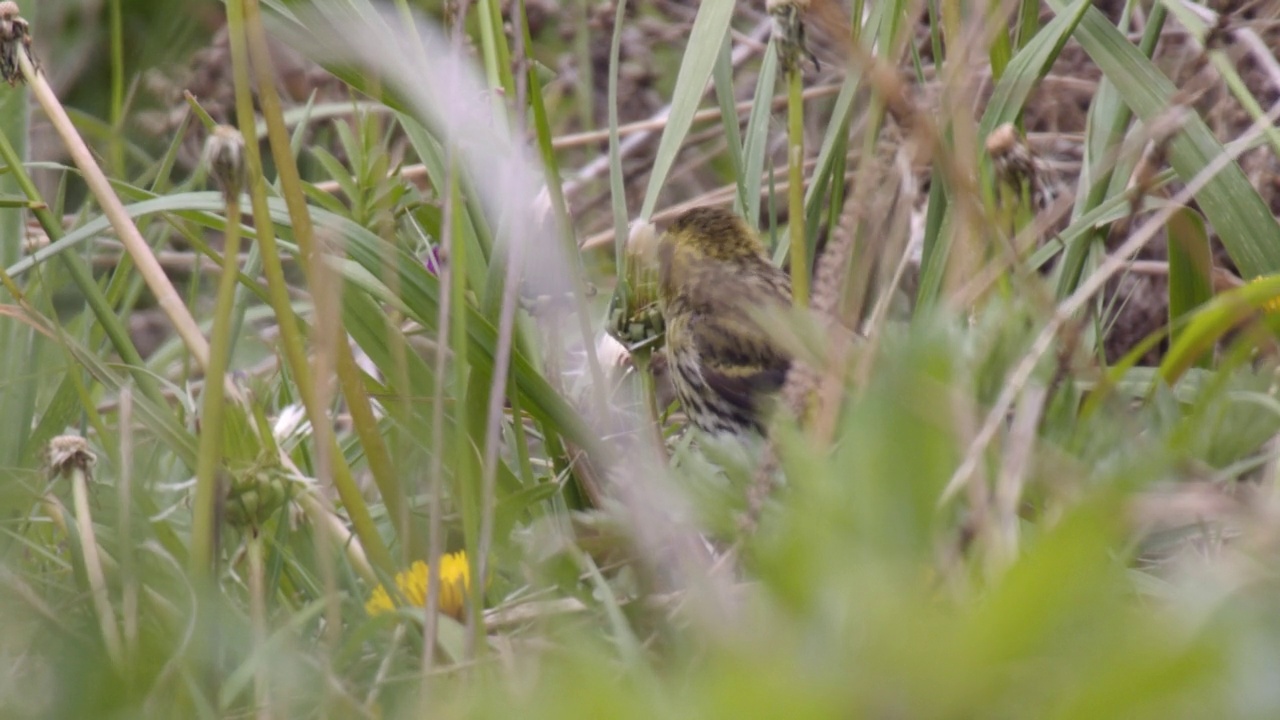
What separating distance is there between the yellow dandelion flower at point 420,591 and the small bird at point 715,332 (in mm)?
1217

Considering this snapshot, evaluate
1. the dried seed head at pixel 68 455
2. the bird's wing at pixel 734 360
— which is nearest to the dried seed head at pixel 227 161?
the dried seed head at pixel 68 455

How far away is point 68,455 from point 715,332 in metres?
1.78

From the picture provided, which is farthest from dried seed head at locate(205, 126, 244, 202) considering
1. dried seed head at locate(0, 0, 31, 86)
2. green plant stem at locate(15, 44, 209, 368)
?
dried seed head at locate(0, 0, 31, 86)

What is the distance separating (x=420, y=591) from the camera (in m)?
1.24

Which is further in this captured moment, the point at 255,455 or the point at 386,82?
the point at 386,82

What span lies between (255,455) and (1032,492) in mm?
682

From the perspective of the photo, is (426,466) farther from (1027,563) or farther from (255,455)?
(1027,563)

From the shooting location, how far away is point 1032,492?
1.01 metres

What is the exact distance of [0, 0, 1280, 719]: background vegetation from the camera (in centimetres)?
41

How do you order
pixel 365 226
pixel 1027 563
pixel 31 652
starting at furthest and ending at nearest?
pixel 365 226
pixel 31 652
pixel 1027 563

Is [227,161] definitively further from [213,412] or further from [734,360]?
[734,360]

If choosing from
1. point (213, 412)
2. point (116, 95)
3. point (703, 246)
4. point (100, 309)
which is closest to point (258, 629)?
point (213, 412)

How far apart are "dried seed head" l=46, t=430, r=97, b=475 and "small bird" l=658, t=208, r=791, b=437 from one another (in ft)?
4.48

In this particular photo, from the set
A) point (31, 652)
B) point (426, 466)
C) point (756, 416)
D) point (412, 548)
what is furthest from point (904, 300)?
point (31, 652)
